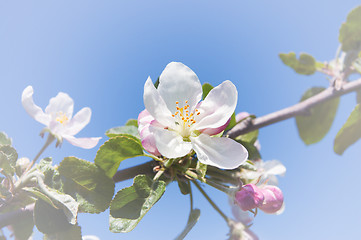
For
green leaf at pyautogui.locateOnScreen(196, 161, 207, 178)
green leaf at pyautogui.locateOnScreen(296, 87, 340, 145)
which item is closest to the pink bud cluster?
green leaf at pyautogui.locateOnScreen(196, 161, 207, 178)

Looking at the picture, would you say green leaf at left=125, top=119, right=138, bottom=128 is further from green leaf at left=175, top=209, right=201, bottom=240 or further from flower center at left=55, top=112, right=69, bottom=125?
green leaf at left=175, top=209, right=201, bottom=240

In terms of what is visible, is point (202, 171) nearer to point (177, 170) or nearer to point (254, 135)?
point (177, 170)

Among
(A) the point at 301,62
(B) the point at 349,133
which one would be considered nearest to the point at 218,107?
(B) the point at 349,133

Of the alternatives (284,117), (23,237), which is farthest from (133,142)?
(284,117)

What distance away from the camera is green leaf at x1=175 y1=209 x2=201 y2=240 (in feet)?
3.09

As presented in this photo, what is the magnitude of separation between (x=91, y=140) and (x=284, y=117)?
812mm

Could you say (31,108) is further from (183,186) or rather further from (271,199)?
(271,199)

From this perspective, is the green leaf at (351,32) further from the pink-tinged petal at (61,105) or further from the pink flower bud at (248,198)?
the pink-tinged petal at (61,105)

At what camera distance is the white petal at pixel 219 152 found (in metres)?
0.79

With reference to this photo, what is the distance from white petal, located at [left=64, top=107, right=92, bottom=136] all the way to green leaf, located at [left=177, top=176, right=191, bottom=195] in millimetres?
441

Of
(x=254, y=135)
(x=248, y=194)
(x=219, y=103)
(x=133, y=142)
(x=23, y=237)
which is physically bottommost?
(x=23, y=237)

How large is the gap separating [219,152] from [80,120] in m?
0.62

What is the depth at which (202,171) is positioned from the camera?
89cm

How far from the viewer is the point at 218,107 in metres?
0.88
